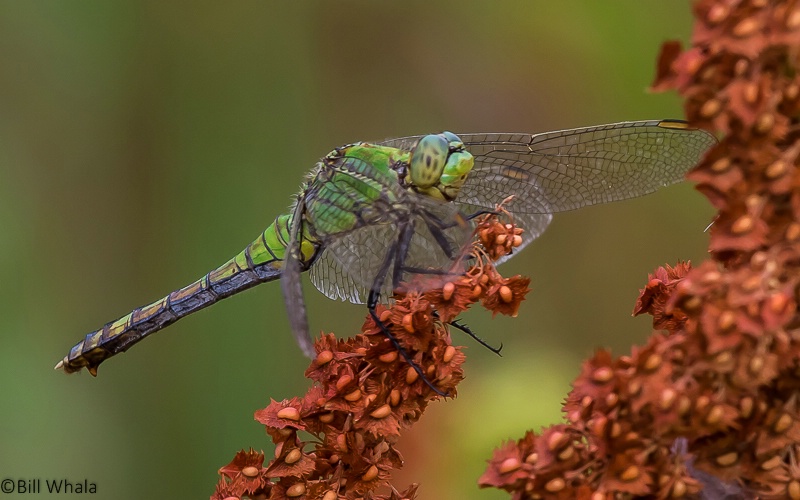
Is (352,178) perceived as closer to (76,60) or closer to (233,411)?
(233,411)

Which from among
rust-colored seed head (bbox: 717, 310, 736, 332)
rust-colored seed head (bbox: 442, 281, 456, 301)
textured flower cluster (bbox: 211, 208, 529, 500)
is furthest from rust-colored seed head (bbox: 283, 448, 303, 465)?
rust-colored seed head (bbox: 717, 310, 736, 332)

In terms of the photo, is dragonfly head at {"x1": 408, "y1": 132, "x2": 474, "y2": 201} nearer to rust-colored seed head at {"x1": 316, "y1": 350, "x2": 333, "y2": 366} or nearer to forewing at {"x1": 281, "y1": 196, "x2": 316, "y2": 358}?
forewing at {"x1": 281, "y1": 196, "x2": 316, "y2": 358}

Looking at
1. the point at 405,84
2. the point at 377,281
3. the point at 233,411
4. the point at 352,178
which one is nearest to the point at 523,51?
the point at 405,84

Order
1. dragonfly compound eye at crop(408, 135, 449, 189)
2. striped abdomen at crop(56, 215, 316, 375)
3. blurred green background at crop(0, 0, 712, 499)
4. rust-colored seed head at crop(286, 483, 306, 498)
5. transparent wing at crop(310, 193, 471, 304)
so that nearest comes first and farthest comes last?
rust-colored seed head at crop(286, 483, 306, 498)
transparent wing at crop(310, 193, 471, 304)
dragonfly compound eye at crop(408, 135, 449, 189)
striped abdomen at crop(56, 215, 316, 375)
blurred green background at crop(0, 0, 712, 499)

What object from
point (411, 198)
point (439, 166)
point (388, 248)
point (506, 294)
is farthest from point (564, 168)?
point (506, 294)

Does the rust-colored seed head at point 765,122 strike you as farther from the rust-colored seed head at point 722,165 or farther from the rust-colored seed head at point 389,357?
the rust-colored seed head at point 389,357

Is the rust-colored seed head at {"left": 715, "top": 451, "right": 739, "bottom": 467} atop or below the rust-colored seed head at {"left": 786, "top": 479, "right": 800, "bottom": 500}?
atop
